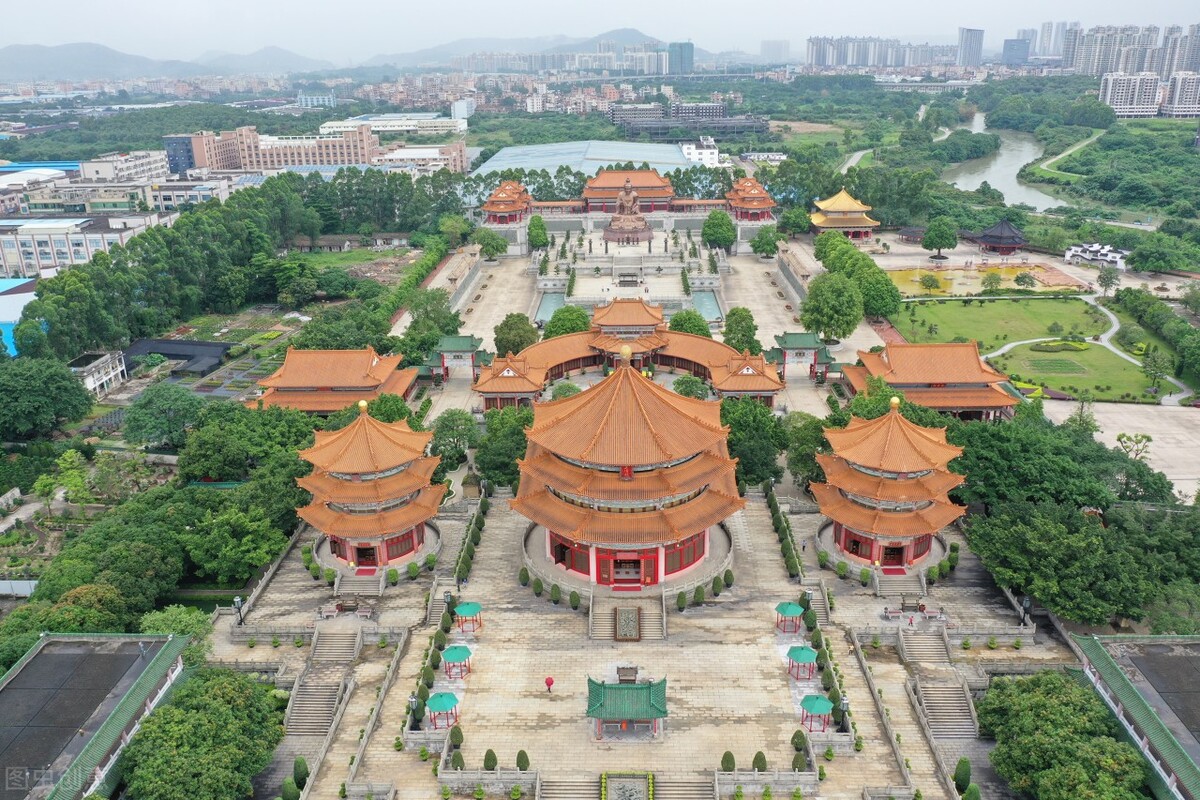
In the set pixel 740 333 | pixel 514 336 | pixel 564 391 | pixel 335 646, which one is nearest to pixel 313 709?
pixel 335 646

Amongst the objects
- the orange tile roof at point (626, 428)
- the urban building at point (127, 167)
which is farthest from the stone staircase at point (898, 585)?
the urban building at point (127, 167)

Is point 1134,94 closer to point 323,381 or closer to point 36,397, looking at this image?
point 323,381

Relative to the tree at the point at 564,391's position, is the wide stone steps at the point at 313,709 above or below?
below

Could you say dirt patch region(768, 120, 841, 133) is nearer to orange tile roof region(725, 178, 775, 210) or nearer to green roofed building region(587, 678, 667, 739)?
orange tile roof region(725, 178, 775, 210)

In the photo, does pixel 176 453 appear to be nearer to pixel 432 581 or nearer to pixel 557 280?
pixel 432 581

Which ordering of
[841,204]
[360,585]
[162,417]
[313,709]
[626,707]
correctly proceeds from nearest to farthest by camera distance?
[626,707]
[313,709]
[360,585]
[162,417]
[841,204]

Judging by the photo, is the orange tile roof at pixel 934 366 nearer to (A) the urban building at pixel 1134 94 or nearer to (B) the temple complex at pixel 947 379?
(B) the temple complex at pixel 947 379

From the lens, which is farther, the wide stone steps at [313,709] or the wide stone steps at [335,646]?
the wide stone steps at [335,646]
